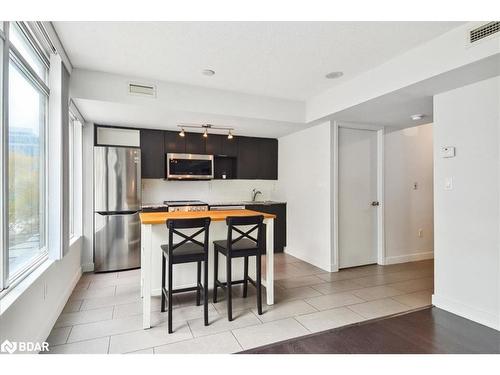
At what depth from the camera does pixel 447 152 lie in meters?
2.76

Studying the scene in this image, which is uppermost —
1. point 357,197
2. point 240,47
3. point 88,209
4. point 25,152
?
point 240,47

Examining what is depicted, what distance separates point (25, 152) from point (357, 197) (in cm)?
419

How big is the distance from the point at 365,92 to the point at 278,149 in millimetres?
2669

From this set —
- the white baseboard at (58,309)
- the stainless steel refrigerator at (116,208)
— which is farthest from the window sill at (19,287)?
the stainless steel refrigerator at (116,208)

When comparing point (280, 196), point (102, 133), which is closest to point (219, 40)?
point (102, 133)

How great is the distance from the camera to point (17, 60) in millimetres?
1855

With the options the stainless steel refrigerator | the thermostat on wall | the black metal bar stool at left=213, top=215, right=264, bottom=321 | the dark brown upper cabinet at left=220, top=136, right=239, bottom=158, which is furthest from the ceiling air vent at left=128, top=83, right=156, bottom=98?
the thermostat on wall

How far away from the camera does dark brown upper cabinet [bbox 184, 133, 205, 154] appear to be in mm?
4902

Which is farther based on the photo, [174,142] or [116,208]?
[174,142]

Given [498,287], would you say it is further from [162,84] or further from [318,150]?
[162,84]

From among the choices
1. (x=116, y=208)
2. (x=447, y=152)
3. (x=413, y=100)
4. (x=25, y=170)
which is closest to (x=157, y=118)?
(x=116, y=208)

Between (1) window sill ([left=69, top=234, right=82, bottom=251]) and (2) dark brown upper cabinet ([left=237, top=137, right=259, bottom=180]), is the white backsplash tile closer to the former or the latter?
(2) dark brown upper cabinet ([left=237, top=137, right=259, bottom=180])

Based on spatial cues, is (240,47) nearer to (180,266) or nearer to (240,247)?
(240,247)

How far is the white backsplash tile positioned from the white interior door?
181 cm
